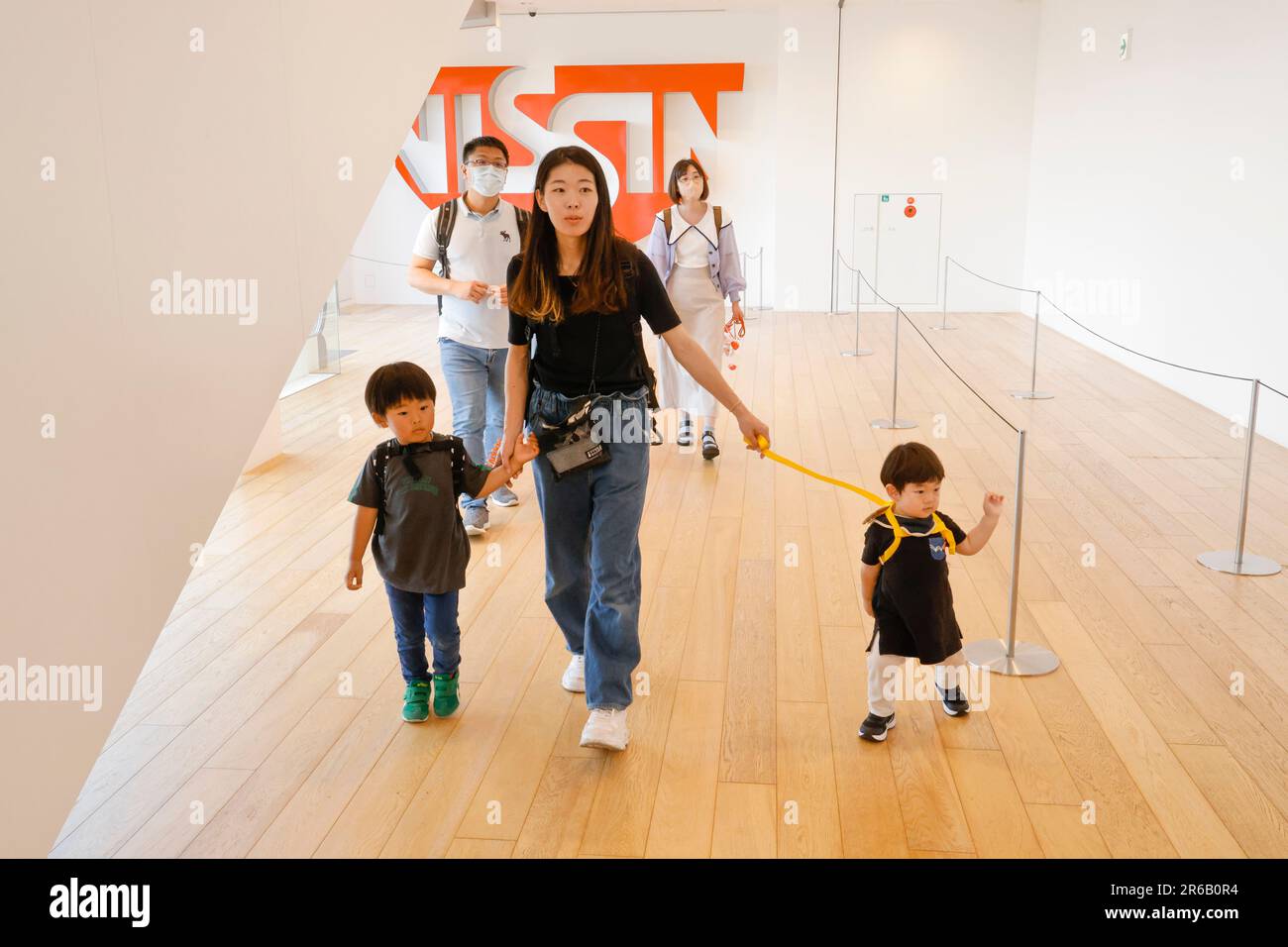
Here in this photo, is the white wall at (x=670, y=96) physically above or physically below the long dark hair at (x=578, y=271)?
above

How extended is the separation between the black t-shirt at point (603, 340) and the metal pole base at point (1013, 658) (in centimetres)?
165

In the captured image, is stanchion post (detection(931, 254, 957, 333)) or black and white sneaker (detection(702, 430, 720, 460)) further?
stanchion post (detection(931, 254, 957, 333))

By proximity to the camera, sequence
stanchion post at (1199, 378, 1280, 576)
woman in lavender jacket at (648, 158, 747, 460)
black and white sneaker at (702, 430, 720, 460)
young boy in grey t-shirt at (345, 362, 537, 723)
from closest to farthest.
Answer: young boy in grey t-shirt at (345, 362, 537, 723) → stanchion post at (1199, 378, 1280, 576) → woman in lavender jacket at (648, 158, 747, 460) → black and white sneaker at (702, 430, 720, 460)

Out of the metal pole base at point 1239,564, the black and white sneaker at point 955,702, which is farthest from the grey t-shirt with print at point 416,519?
the metal pole base at point 1239,564

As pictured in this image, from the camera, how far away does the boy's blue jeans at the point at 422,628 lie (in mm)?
3660

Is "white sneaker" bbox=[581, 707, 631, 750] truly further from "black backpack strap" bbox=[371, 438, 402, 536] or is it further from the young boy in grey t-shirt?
"black backpack strap" bbox=[371, 438, 402, 536]

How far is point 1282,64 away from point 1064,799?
6126 mm

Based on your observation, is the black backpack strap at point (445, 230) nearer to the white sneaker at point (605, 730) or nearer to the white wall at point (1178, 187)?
the white sneaker at point (605, 730)

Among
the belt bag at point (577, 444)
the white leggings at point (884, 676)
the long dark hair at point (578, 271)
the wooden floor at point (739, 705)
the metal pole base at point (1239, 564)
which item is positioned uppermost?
the long dark hair at point (578, 271)

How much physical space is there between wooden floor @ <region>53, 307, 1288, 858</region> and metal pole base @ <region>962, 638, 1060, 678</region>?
89mm

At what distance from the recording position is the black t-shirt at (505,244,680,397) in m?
3.34

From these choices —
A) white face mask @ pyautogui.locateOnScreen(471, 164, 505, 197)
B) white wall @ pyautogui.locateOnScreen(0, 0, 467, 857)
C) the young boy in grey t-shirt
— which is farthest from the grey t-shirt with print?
white face mask @ pyautogui.locateOnScreen(471, 164, 505, 197)

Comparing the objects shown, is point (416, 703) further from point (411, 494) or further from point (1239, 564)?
point (1239, 564)

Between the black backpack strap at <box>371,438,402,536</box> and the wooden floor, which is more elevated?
the black backpack strap at <box>371,438,402,536</box>
